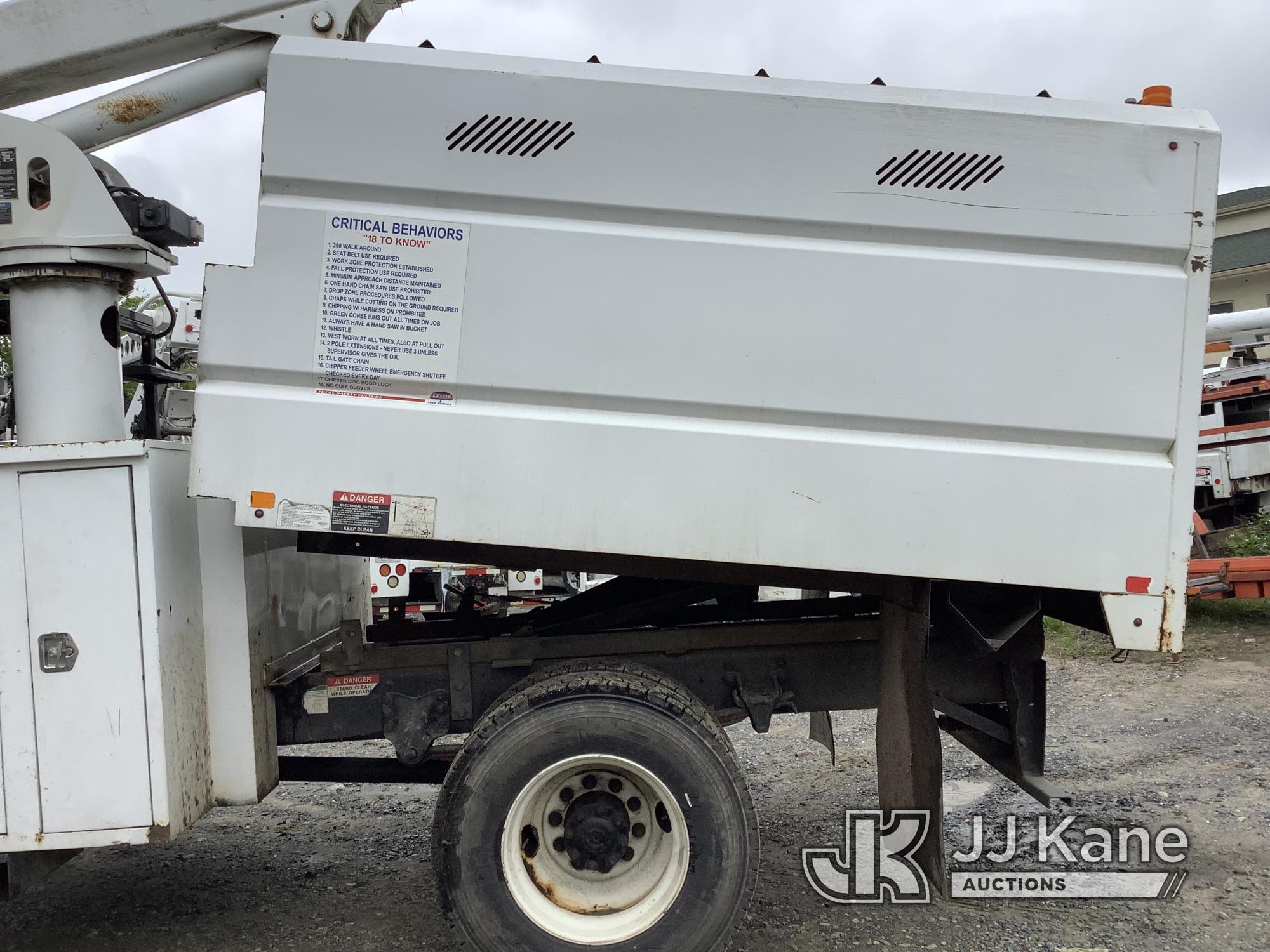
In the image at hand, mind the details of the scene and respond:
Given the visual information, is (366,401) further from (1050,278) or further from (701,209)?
(1050,278)

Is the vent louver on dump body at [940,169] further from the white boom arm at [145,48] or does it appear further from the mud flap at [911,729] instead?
the white boom arm at [145,48]

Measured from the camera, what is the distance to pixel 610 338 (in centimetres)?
296

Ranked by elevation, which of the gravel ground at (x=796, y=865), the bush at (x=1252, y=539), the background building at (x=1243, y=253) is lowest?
the gravel ground at (x=796, y=865)

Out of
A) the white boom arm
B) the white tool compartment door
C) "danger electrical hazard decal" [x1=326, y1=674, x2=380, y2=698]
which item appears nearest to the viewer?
the white tool compartment door

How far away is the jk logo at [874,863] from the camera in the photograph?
11.6ft

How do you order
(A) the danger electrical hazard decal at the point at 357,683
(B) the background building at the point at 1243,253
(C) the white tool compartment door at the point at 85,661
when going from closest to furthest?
1. (C) the white tool compartment door at the point at 85,661
2. (A) the danger electrical hazard decal at the point at 357,683
3. (B) the background building at the point at 1243,253

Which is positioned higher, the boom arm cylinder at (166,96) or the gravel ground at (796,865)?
the boom arm cylinder at (166,96)

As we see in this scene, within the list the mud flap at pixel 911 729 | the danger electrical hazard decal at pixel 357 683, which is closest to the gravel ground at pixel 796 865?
the mud flap at pixel 911 729

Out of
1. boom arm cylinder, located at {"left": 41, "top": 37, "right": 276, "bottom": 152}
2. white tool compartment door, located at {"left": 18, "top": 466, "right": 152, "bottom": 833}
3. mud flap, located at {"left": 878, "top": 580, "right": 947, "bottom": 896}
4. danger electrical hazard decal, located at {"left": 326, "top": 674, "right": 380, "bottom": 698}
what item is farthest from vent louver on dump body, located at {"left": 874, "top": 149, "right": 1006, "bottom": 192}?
white tool compartment door, located at {"left": 18, "top": 466, "right": 152, "bottom": 833}

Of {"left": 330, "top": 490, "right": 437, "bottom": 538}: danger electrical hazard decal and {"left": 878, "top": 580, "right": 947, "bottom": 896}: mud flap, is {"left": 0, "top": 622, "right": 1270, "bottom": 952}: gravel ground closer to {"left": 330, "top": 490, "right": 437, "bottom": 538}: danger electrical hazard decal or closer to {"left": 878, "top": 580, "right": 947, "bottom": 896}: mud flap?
{"left": 878, "top": 580, "right": 947, "bottom": 896}: mud flap

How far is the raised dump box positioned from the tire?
55 cm

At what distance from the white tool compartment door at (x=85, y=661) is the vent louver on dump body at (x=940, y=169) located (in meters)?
2.51

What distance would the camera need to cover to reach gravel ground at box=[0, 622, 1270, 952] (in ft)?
11.6

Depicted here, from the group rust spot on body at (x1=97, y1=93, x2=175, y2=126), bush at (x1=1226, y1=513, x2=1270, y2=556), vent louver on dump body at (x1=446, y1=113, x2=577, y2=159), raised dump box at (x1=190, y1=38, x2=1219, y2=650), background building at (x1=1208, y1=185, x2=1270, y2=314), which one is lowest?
bush at (x1=1226, y1=513, x2=1270, y2=556)
